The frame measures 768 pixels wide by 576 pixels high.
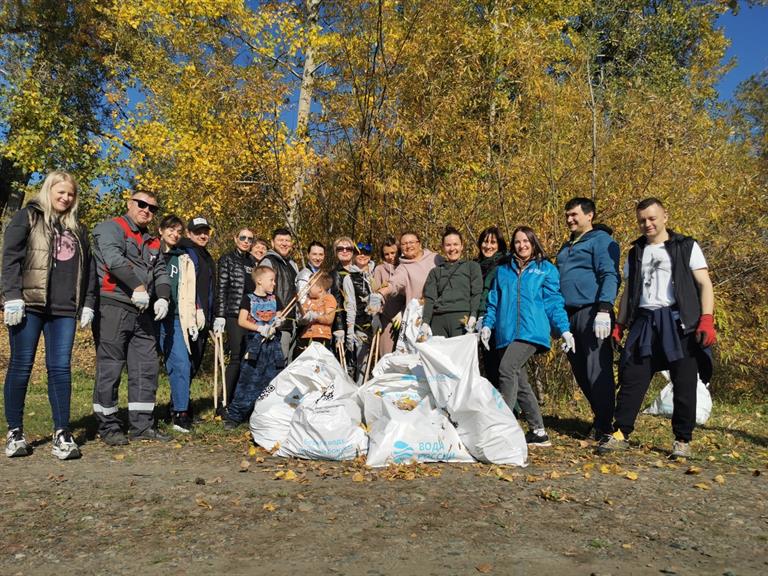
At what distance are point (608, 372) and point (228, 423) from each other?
10.5 ft

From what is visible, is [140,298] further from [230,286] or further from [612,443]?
[612,443]

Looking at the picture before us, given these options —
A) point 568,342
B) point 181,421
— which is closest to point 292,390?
point 181,421

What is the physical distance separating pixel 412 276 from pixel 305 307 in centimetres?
102

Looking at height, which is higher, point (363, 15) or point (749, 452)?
point (363, 15)

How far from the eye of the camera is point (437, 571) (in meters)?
2.50

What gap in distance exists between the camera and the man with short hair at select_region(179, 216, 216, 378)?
5645mm

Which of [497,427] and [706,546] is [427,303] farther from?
[706,546]

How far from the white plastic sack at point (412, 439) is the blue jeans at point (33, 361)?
2.21 m

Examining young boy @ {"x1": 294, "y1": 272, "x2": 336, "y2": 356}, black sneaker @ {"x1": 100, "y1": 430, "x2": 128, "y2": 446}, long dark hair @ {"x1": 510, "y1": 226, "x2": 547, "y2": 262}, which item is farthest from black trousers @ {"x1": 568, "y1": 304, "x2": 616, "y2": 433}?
black sneaker @ {"x1": 100, "y1": 430, "x2": 128, "y2": 446}

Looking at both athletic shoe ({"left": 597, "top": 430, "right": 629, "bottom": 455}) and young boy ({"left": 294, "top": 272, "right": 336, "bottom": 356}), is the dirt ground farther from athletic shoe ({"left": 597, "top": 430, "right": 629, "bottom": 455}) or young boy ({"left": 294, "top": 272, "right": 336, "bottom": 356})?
young boy ({"left": 294, "top": 272, "right": 336, "bottom": 356})

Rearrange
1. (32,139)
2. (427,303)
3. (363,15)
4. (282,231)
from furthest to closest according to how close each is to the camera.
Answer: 1. (32,139)
2. (363,15)
3. (282,231)
4. (427,303)

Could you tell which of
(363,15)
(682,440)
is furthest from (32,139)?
(682,440)

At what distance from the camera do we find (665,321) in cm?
433

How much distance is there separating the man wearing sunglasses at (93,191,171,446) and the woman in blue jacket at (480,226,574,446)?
2.62 m
